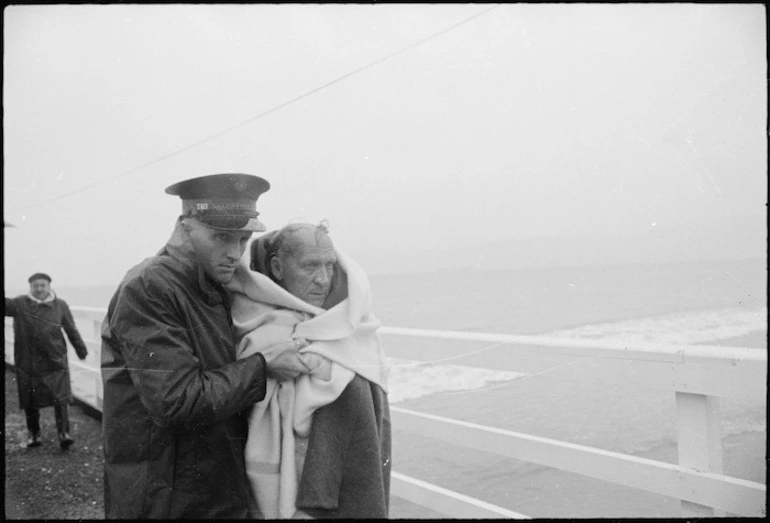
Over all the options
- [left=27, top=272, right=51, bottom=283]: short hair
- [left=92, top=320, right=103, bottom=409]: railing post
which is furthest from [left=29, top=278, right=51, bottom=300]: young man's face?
[left=92, top=320, right=103, bottom=409]: railing post

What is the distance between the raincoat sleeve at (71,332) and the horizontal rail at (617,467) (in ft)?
10.3

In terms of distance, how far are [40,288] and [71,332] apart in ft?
2.22

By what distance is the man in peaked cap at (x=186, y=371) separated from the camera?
134cm

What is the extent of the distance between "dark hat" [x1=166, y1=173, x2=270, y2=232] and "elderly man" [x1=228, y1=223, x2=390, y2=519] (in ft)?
0.41

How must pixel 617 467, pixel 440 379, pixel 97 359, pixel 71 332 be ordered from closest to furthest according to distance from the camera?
pixel 617 467, pixel 440 379, pixel 71 332, pixel 97 359

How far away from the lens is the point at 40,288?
153 inches

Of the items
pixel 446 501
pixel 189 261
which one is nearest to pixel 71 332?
pixel 446 501

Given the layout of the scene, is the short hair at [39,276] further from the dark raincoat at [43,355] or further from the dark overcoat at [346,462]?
the dark overcoat at [346,462]

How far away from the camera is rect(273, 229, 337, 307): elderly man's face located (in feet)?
5.13

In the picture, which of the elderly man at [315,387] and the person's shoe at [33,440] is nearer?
the elderly man at [315,387]

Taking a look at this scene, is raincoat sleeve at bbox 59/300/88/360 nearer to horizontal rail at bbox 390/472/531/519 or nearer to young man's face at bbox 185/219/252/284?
horizontal rail at bbox 390/472/531/519

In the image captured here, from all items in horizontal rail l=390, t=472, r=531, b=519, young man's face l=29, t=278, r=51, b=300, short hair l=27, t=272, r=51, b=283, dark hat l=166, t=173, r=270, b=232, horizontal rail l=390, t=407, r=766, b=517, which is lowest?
horizontal rail l=390, t=472, r=531, b=519

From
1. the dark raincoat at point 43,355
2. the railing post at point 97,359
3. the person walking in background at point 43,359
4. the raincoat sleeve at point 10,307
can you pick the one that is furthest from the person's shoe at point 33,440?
the raincoat sleeve at point 10,307

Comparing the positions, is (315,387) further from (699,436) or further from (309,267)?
(699,436)
